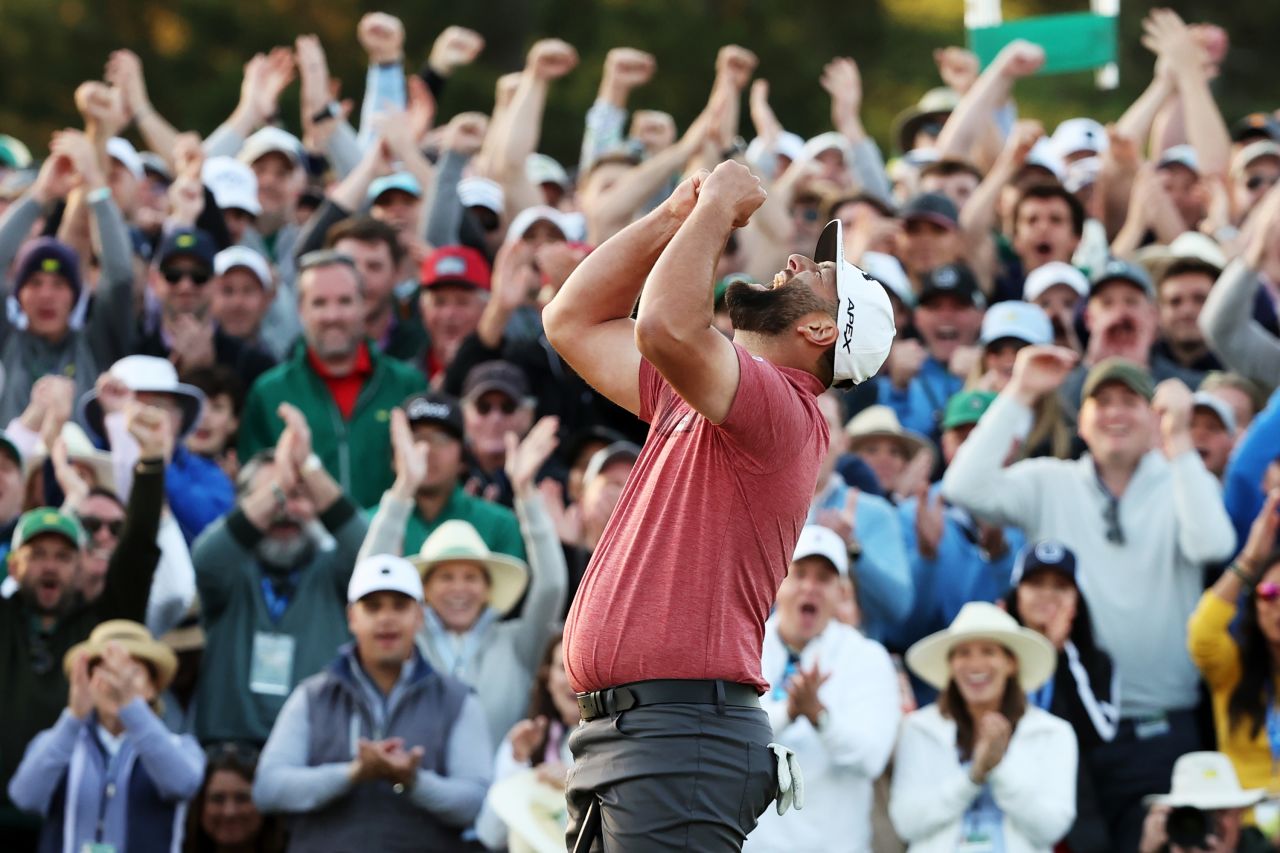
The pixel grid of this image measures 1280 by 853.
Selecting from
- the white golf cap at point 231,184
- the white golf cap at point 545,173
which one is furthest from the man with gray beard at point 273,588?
the white golf cap at point 545,173

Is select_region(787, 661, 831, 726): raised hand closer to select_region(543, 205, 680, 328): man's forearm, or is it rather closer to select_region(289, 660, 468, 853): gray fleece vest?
select_region(289, 660, 468, 853): gray fleece vest

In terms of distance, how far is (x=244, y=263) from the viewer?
11578 mm

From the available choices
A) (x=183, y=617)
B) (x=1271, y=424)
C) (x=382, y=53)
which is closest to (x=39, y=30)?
(x=382, y=53)

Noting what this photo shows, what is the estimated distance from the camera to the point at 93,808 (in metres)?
9.20

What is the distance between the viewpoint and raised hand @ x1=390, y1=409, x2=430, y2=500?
9.66m

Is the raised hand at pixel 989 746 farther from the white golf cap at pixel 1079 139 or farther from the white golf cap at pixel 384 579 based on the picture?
the white golf cap at pixel 1079 139

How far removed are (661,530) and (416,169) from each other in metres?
7.87

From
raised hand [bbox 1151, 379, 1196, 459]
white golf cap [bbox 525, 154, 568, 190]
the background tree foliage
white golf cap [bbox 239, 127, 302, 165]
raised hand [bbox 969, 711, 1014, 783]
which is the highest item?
the background tree foliage

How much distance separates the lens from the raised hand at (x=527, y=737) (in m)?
8.95

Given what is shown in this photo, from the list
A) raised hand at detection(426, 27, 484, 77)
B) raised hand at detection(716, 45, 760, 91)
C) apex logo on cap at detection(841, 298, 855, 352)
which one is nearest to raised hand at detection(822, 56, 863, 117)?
raised hand at detection(716, 45, 760, 91)

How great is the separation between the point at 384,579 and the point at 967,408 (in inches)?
111

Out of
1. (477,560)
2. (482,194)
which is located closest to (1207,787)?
(477,560)

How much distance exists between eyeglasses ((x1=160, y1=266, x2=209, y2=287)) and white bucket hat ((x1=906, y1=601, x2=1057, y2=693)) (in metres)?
4.24

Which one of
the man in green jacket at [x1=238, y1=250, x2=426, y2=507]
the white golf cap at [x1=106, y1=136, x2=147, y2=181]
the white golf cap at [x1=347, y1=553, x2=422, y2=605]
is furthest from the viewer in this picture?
the white golf cap at [x1=106, y1=136, x2=147, y2=181]
